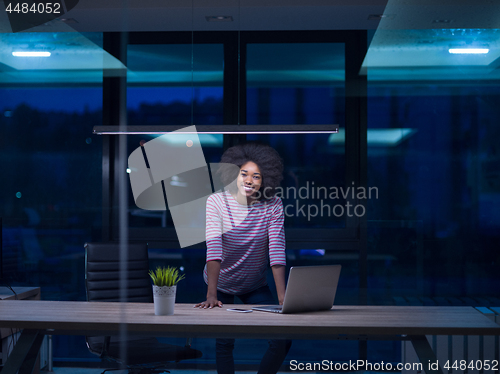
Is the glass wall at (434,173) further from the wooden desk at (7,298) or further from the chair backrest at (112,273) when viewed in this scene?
the wooden desk at (7,298)

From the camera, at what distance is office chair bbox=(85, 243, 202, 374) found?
2.82 meters

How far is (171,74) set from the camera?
4699mm

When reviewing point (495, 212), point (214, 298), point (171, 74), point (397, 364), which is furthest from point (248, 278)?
point (495, 212)

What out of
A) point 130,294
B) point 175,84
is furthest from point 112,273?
point 175,84

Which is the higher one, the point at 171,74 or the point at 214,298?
the point at 171,74

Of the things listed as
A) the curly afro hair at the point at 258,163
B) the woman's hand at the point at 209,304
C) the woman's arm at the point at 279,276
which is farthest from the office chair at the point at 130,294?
the curly afro hair at the point at 258,163

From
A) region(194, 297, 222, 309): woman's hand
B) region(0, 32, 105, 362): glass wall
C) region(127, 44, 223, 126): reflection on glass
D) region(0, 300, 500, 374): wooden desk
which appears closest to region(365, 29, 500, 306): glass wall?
region(127, 44, 223, 126): reflection on glass

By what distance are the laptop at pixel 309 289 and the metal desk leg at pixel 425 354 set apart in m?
0.49

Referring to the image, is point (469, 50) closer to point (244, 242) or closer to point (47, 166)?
point (244, 242)

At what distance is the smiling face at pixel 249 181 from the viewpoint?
3.25m

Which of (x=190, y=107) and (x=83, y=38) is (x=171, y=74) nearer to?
(x=190, y=107)

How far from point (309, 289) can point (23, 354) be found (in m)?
1.49

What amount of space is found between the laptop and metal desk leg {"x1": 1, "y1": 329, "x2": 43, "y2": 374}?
1167mm

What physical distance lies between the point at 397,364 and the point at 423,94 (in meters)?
2.48
